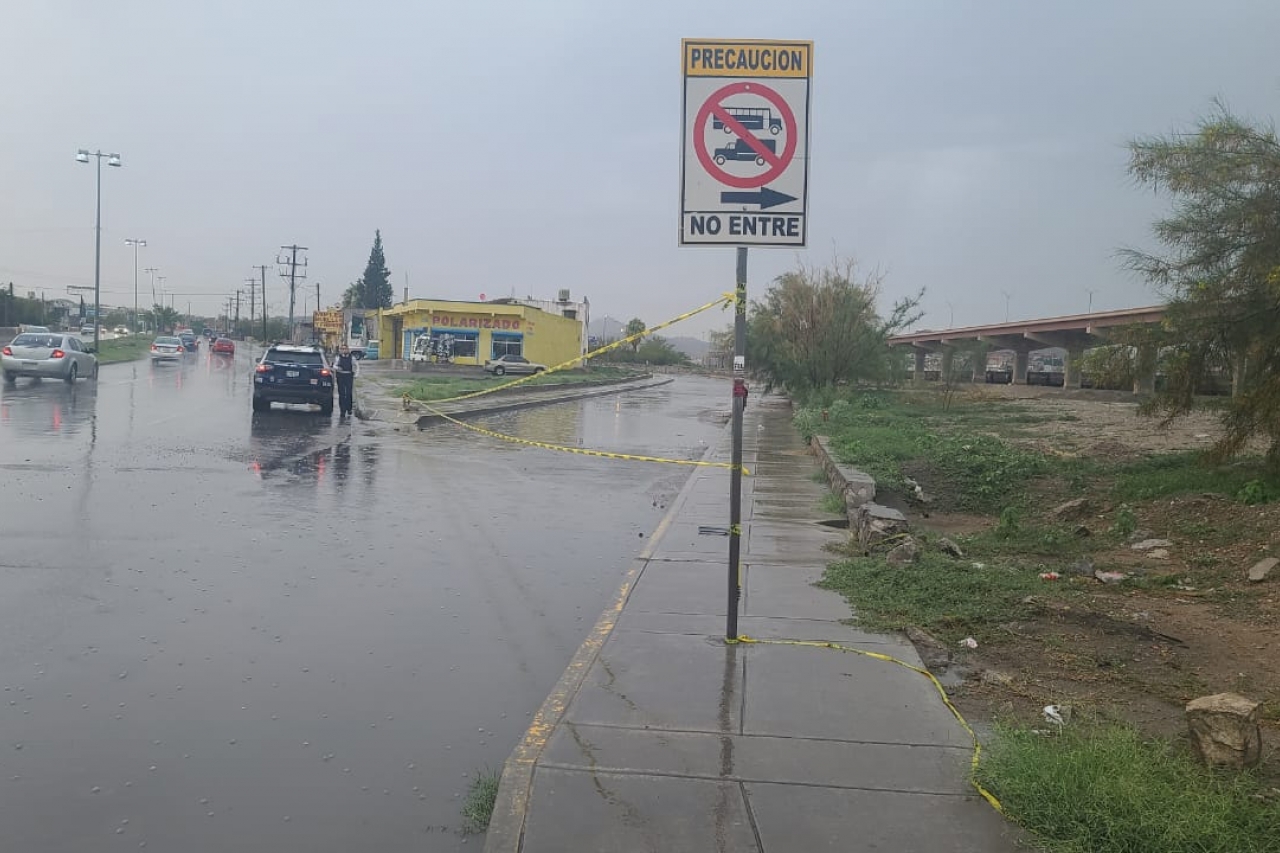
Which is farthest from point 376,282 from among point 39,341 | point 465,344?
point 39,341

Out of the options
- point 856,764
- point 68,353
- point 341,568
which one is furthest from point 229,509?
point 68,353

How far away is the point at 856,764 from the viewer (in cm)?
448

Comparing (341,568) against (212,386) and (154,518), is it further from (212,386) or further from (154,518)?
(212,386)

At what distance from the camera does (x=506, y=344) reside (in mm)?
71375

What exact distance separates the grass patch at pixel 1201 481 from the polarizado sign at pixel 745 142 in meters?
6.98

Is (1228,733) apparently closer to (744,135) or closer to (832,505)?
(744,135)

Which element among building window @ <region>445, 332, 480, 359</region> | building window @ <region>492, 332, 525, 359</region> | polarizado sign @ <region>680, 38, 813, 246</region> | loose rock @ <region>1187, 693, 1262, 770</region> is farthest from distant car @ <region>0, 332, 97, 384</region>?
building window @ <region>492, 332, 525, 359</region>

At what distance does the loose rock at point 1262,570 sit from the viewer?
7.75m

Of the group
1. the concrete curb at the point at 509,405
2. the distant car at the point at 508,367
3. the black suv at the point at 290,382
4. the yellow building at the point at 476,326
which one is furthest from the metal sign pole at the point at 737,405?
the yellow building at the point at 476,326

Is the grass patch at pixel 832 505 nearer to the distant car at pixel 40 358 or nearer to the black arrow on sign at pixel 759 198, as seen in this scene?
the black arrow on sign at pixel 759 198

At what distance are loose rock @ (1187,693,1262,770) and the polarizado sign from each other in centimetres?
324

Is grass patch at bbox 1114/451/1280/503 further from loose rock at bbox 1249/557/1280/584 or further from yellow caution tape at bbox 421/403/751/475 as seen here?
yellow caution tape at bbox 421/403/751/475

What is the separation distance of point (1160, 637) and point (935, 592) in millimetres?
1509

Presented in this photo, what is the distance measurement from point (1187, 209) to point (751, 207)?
28.0 ft
